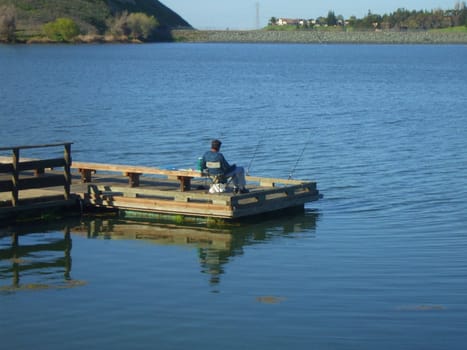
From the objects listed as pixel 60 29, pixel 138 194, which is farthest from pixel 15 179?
pixel 60 29

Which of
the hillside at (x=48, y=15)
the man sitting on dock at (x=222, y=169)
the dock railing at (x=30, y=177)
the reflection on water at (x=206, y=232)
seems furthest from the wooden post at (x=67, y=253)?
the hillside at (x=48, y=15)

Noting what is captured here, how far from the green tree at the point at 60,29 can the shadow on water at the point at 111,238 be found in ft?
512

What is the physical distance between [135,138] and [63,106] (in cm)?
1445

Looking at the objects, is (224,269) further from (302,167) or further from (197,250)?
(302,167)

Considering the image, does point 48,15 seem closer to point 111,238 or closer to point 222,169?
point 222,169

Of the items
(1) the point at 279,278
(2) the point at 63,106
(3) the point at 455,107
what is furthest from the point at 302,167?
(3) the point at 455,107

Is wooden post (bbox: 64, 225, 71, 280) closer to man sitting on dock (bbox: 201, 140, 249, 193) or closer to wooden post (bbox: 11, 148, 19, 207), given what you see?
wooden post (bbox: 11, 148, 19, 207)

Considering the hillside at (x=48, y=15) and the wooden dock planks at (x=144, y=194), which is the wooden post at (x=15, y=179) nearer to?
the wooden dock planks at (x=144, y=194)

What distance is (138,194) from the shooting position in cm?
2066

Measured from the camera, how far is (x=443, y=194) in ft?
80.4

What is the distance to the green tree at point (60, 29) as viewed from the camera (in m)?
172

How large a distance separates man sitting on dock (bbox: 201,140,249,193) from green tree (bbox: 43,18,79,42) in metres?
156

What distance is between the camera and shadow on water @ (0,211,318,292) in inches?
635

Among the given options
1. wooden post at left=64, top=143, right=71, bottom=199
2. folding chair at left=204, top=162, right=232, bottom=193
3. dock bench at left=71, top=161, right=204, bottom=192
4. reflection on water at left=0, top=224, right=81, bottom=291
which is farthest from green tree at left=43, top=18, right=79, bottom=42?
reflection on water at left=0, top=224, right=81, bottom=291
